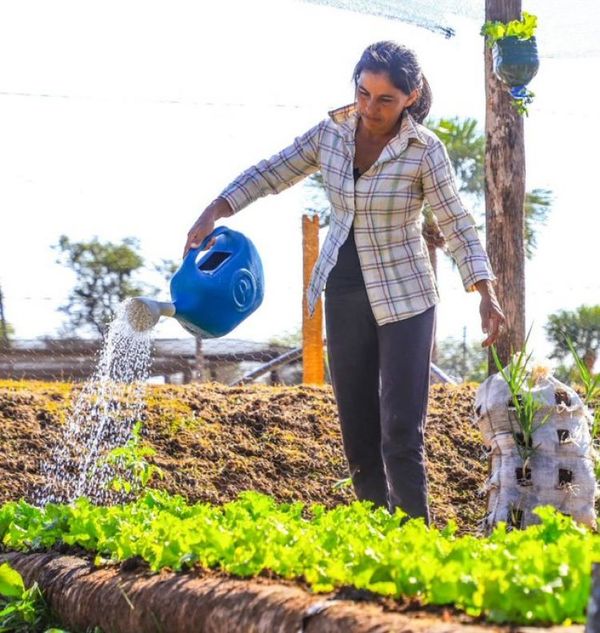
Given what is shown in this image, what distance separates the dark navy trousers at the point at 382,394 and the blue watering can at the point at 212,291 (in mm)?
297

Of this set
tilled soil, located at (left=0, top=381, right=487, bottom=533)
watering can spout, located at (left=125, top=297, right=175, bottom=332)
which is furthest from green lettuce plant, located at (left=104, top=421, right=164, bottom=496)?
watering can spout, located at (left=125, top=297, right=175, bottom=332)

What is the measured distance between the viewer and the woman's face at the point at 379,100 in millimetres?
3729

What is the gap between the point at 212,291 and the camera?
3955 mm

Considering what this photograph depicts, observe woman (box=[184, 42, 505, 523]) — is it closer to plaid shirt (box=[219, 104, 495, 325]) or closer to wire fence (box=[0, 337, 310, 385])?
plaid shirt (box=[219, 104, 495, 325])

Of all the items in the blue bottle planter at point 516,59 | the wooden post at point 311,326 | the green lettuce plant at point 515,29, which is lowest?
the wooden post at point 311,326

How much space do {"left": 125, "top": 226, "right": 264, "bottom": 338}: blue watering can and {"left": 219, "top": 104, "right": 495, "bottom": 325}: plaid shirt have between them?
26 centimetres

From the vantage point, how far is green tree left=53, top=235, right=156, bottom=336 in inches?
342

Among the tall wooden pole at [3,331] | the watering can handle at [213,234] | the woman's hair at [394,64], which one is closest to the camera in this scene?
the woman's hair at [394,64]

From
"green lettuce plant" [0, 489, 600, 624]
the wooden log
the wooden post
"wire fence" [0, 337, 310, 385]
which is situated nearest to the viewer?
"green lettuce plant" [0, 489, 600, 624]

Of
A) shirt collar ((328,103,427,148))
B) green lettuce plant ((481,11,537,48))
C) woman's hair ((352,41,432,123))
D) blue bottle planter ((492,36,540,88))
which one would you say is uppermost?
green lettuce plant ((481,11,537,48))

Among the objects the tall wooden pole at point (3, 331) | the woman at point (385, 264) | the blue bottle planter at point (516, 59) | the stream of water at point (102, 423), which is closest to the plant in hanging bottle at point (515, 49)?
Result: the blue bottle planter at point (516, 59)

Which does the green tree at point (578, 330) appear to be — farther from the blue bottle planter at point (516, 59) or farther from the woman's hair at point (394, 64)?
the woman's hair at point (394, 64)

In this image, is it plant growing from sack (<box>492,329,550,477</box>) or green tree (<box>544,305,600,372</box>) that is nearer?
plant growing from sack (<box>492,329,550,477</box>)

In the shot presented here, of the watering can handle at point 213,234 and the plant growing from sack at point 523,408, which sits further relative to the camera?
the plant growing from sack at point 523,408
